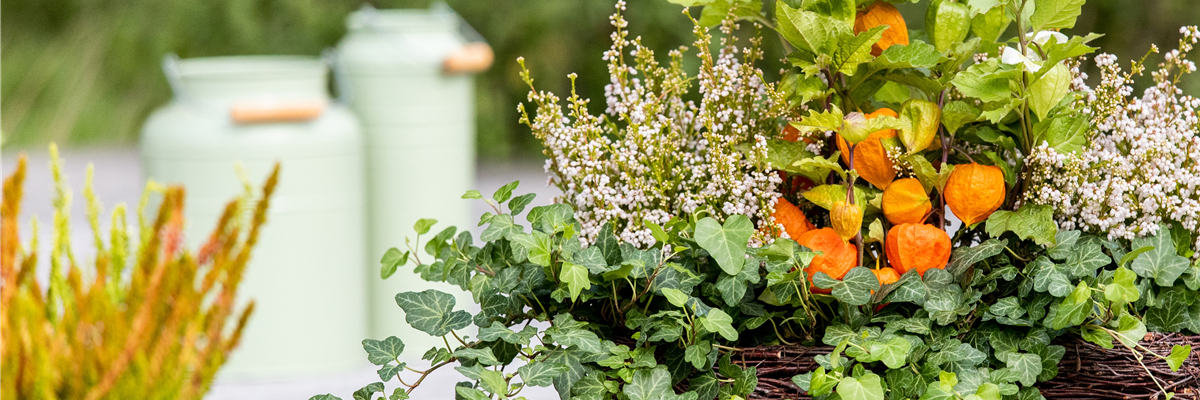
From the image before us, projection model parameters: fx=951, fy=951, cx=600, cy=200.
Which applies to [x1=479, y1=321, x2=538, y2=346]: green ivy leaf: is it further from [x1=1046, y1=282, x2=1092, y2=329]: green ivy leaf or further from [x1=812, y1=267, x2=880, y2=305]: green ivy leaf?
[x1=1046, y1=282, x2=1092, y2=329]: green ivy leaf

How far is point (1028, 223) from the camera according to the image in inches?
28.0

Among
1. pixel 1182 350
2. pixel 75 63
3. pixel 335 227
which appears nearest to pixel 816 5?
pixel 1182 350

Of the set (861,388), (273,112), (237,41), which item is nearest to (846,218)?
(861,388)

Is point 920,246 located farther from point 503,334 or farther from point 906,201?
point 503,334

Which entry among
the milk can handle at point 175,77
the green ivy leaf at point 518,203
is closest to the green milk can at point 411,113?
the milk can handle at point 175,77

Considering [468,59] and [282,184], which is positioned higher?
[468,59]

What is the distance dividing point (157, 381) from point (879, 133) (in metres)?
0.53

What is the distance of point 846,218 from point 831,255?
4cm

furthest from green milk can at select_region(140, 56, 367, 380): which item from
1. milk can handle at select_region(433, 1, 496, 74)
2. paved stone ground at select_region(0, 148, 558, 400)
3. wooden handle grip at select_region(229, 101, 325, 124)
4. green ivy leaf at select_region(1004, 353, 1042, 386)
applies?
green ivy leaf at select_region(1004, 353, 1042, 386)

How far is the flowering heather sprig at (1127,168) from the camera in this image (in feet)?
2.33

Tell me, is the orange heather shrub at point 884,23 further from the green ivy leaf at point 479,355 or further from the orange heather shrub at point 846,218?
the green ivy leaf at point 479,355

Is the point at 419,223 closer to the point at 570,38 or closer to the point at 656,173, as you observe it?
the point at 656,173

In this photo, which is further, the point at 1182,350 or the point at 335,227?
the point at 335,227

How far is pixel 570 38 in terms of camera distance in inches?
170
